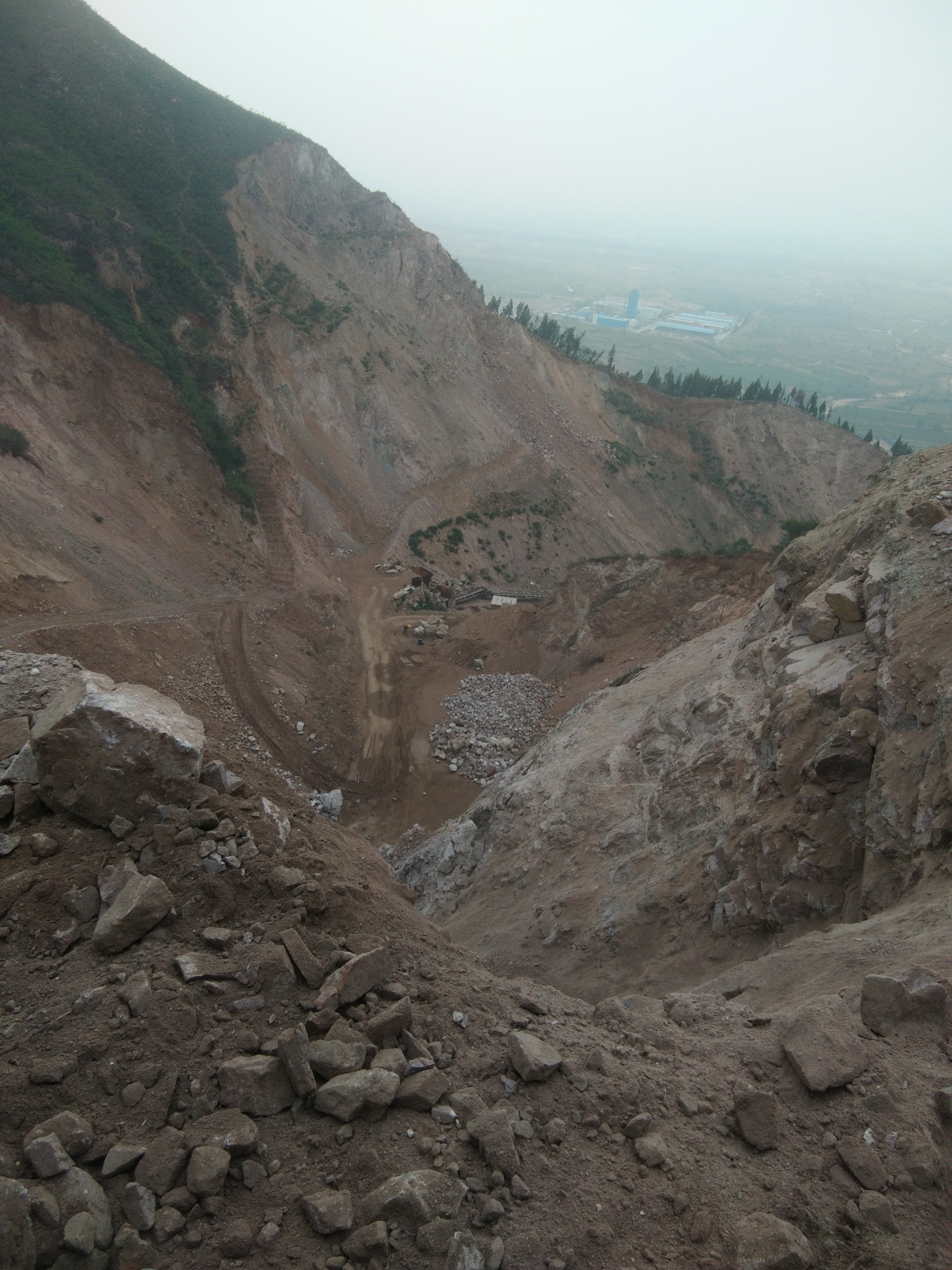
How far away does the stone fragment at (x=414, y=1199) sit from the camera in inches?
215

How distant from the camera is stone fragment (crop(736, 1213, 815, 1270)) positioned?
17.2ft

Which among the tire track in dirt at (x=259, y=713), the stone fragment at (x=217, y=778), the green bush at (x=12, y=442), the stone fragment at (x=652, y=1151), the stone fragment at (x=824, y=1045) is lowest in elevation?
the tire track in dirt at (x=259, y=713)

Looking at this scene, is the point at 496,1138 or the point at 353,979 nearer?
the point at 496,1138

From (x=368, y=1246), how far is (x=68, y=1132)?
99.5 inches

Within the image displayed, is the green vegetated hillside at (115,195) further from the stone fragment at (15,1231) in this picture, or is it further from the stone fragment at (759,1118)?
the stone fragment at (759,1118)

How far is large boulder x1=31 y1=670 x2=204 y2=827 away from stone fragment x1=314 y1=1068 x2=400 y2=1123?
3945 mm

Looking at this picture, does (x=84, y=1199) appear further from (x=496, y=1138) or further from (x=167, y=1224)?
(x=496, y=1138)

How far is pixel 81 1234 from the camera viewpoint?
16.7ft

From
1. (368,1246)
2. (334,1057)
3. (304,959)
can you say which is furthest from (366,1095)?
(304,959)

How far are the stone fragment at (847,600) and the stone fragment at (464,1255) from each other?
1179 cm

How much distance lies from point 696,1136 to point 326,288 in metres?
57.3

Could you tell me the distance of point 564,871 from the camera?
1531 cm

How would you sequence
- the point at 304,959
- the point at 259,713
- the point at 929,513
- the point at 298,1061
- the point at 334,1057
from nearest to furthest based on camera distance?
the point at 298,1061, the point at 334,1057, the point at 304,959, the point at 929,513, the point at 259,713

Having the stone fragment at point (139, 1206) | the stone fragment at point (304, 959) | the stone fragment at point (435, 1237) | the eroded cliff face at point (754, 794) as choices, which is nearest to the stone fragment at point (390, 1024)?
the stone fragment at point (304, 959)
